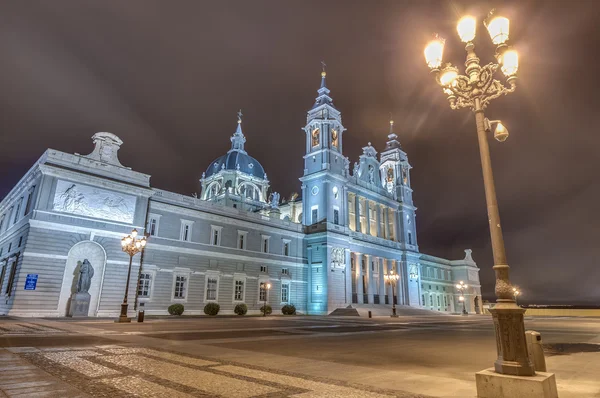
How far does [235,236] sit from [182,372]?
32.8m

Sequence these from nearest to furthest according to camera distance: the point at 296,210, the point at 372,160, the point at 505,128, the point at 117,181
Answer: the point at 505,128
the point at 117,181
the point at 372,160
the point at 296,210

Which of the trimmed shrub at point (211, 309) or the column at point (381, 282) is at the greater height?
the column at point (381, 282)

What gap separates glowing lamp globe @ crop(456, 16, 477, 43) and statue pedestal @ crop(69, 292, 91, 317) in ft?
92.8

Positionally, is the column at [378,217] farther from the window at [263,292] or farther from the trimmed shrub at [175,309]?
the trimmed shrub at [175,309]

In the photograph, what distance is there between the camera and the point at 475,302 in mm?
76750

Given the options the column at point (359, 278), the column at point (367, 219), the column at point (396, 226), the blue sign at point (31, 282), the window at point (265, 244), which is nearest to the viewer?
the blue sign at point (31, 282)

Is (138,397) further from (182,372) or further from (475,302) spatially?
(475,302)

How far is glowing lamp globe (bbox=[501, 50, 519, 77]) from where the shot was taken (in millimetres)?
7668

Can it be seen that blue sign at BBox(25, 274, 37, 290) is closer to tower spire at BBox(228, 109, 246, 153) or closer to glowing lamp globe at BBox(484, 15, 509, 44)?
glowing lamp globe at BBox(484, 15, 509, 44)

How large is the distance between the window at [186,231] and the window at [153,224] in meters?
2.58

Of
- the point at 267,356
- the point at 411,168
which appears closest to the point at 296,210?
the point at 411,168

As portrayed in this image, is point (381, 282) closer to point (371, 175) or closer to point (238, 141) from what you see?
point (371, 175)

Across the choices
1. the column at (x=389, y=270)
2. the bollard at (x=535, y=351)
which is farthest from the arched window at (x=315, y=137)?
the bollard at (x=535, y=351)

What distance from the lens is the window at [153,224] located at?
105 ft
